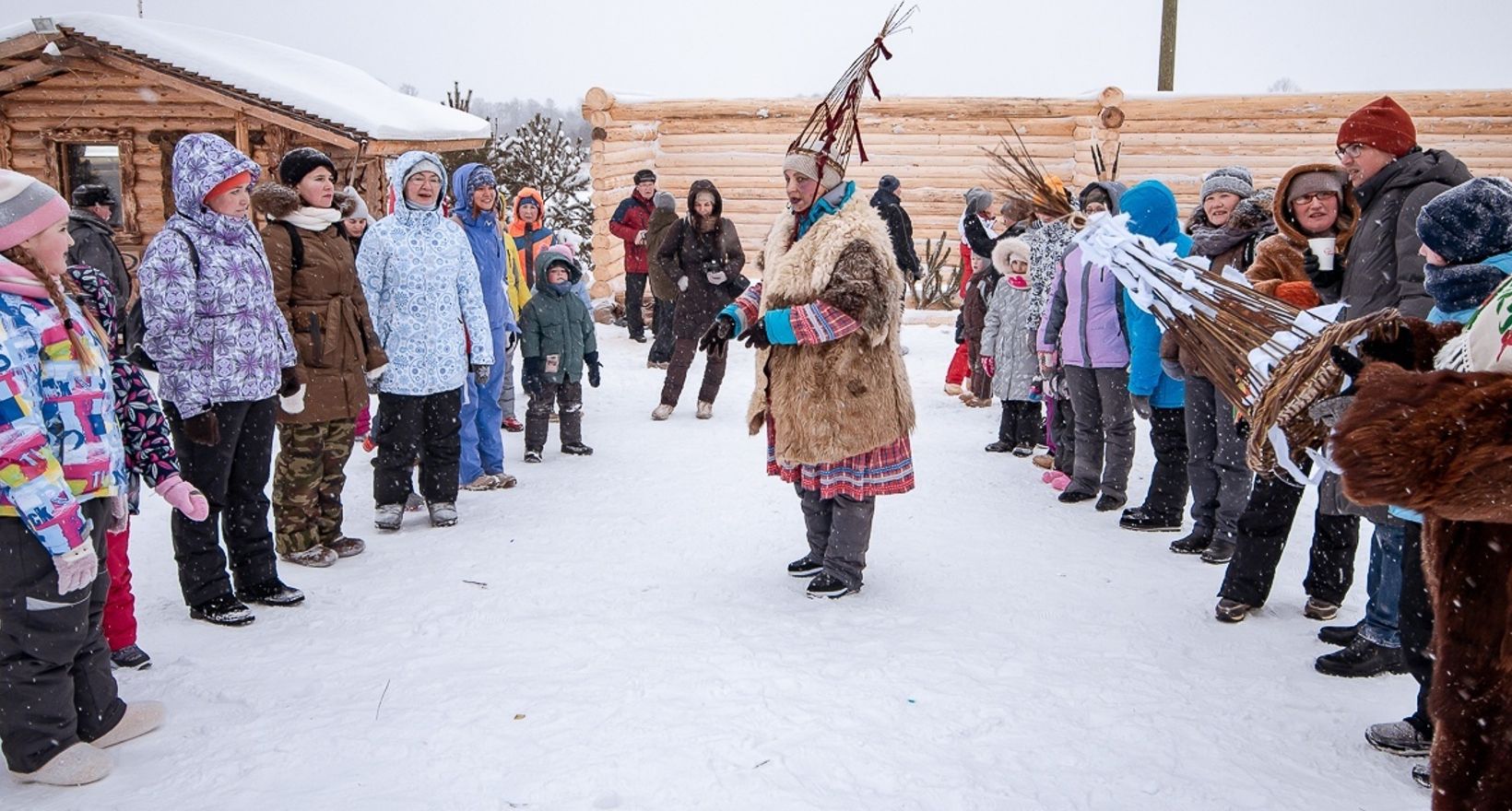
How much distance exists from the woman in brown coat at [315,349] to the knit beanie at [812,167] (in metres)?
2.30

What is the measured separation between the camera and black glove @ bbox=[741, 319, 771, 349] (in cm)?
445

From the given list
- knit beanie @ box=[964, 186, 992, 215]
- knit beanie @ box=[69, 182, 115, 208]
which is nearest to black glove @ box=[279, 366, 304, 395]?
knit beanie @ box=[69, 182, 115, 208]

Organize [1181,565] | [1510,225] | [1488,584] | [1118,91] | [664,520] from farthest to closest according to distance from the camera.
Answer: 1. [1118,91]
2. [664,520]
3. [1181,565]
4. [1510,225]
5. [1488,584]

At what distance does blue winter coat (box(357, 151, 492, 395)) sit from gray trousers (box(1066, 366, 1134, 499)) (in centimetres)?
375

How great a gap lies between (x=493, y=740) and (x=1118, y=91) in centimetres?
1449

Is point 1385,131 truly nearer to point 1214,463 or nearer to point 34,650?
point 1214,463

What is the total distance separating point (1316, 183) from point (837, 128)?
2.12 metres

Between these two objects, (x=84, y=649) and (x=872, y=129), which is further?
(x=872, y=129)

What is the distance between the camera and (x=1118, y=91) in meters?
15.2

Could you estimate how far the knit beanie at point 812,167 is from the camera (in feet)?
15.0

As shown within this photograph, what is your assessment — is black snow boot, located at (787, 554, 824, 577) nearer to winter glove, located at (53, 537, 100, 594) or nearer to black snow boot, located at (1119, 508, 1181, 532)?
black snow boot, located at (1119, 508, 1181, 532)

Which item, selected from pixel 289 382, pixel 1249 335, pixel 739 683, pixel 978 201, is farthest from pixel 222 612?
pixel 978 201

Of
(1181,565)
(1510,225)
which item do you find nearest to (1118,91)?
(1181,565)

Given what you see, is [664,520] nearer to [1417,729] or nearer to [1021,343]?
[1021,343]
